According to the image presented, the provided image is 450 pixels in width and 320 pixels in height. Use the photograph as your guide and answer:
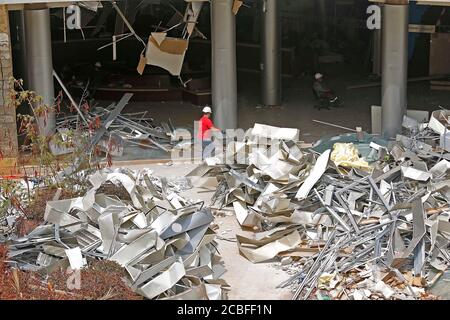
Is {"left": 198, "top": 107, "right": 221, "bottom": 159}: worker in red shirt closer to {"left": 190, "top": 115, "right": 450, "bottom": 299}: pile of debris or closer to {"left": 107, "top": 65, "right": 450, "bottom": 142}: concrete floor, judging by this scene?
{"left": 190, "top": 115, "right": 450, "bottom": 299}: pile of debris

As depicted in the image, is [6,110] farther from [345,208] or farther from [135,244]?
[345,208]

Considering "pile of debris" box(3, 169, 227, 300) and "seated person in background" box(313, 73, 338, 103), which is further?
"seated person in background" box(313, 73, 338, 103)

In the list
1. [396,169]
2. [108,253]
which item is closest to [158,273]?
[108,253]

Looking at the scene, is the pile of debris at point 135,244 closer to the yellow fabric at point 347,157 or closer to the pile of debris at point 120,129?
the yellow fabric at point 347,157

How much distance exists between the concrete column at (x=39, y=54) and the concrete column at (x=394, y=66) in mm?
7608

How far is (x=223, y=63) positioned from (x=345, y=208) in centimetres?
742

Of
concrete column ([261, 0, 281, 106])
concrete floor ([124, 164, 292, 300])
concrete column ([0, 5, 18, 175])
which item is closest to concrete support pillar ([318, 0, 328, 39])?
concrete column ([261, 0, 281, 106])

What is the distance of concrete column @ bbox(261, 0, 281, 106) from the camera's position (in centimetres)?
2542

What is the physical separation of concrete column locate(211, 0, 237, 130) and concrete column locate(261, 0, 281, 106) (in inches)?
135

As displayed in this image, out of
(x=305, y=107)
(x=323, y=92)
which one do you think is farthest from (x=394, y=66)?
(x=305, y=107)

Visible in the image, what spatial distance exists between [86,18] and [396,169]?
11357mm

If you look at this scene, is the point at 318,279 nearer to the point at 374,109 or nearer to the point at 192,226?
the point at 192,226

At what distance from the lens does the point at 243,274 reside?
14.3 m

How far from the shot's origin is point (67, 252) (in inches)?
524
